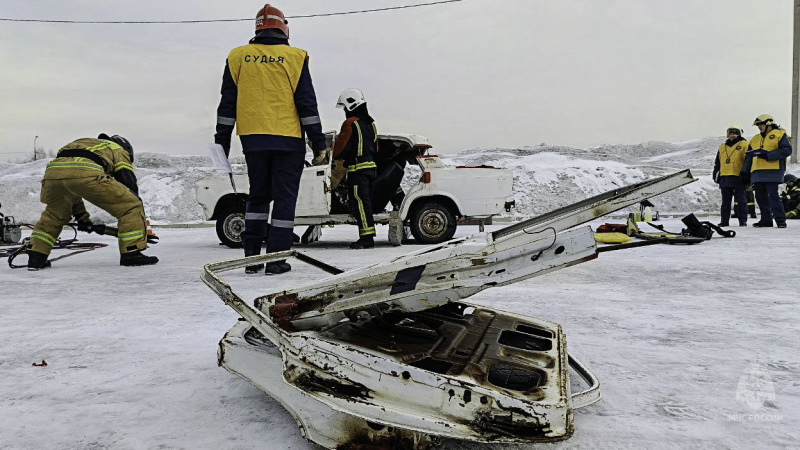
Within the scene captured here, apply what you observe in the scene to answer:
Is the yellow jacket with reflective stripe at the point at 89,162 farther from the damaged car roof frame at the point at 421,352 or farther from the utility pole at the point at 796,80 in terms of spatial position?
the utility pole at the point at 796,80

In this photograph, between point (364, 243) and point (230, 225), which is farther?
point (230, 225)

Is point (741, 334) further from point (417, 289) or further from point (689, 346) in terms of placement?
point (417, 289)

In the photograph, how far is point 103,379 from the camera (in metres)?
2.04

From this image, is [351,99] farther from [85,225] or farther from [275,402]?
[275,402]

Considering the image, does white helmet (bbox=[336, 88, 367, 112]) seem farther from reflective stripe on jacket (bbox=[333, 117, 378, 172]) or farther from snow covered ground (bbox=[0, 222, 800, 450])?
snow covered ground (bbox=[0, 222, 800, 450])

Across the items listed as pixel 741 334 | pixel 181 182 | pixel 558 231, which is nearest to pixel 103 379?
pixel 558 231

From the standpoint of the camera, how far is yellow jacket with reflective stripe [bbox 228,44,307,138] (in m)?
4.37

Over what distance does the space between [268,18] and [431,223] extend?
12.1 feet

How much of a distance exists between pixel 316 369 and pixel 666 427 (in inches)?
38.7

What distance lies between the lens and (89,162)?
17.1 ft

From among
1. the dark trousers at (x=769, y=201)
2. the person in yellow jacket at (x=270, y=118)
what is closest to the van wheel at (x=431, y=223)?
the person in yellow jacket at (x=270, y=118)

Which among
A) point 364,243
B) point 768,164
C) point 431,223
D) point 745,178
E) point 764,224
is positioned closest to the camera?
point 364,243

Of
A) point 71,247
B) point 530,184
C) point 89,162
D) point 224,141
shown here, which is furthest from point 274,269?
point 530,184

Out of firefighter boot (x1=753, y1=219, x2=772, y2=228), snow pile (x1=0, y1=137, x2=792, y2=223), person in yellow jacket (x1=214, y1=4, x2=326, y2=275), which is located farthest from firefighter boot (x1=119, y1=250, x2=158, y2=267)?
firefighter boot (x1=753, y1=219, x2=772, y2=228)
